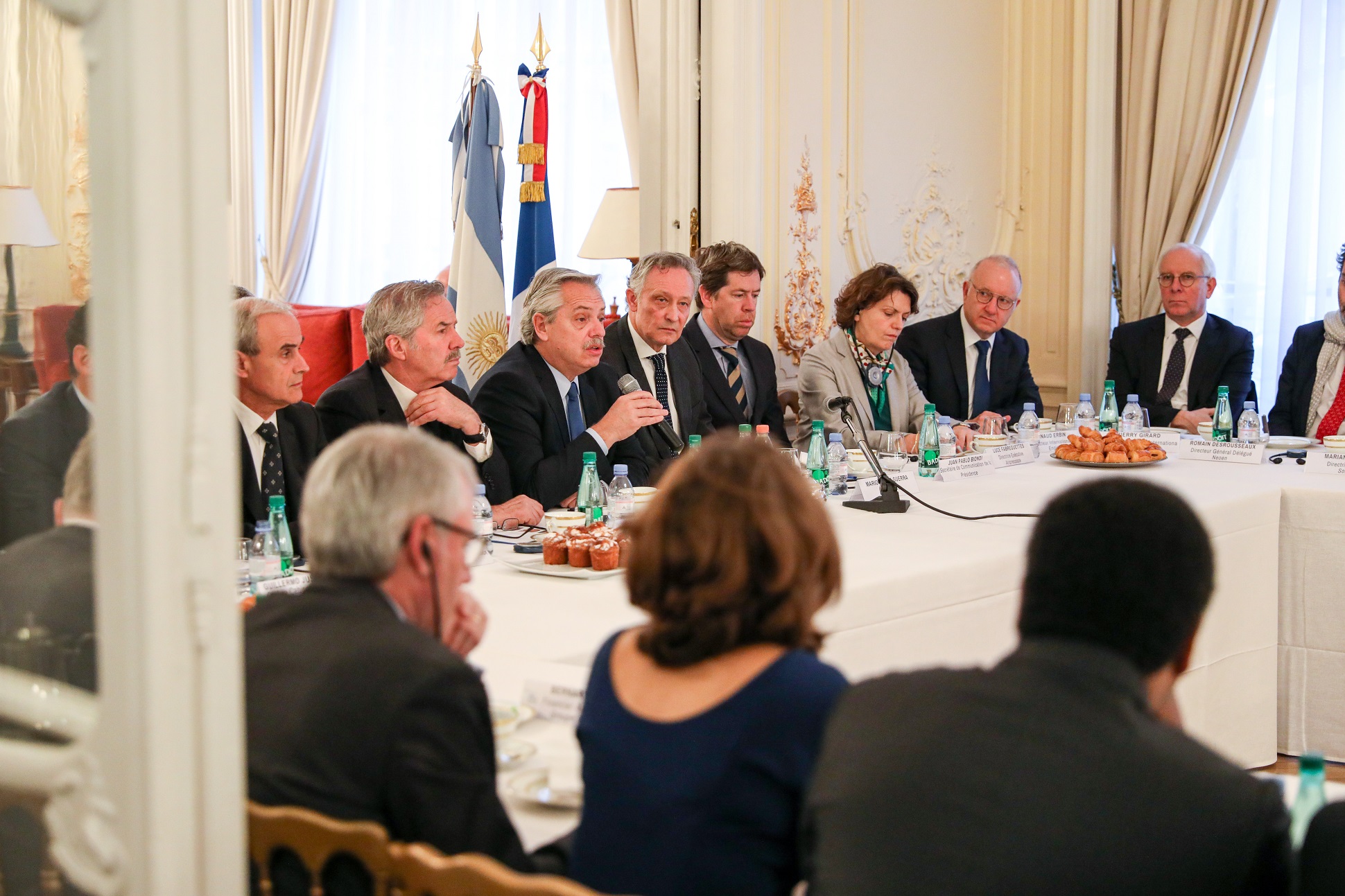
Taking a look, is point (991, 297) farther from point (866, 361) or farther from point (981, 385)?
point (866, 361)

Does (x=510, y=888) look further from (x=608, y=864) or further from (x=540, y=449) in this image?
(x=540, y=449)

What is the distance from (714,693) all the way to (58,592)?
62cm

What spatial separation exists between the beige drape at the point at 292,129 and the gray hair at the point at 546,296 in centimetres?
386

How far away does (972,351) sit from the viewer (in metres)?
5.32

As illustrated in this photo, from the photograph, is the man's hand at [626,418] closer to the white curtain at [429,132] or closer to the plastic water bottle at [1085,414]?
the plastic water bottle at [1085,414]

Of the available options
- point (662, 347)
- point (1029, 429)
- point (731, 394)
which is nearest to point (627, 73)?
point (731, 394)

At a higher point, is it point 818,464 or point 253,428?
point 253,428

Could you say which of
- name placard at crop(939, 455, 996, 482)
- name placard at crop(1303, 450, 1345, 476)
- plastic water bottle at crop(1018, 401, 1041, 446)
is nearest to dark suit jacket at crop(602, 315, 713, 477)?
name placard at crop(939, 455, 996, 482)

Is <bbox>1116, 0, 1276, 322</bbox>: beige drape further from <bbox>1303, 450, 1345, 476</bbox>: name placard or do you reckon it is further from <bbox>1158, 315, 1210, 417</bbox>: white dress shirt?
<bbox>1303, 450, 1345, 476</bbox>: name placard

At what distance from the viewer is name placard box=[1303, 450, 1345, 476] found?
3946 millimetres

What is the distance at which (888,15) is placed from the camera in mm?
5906

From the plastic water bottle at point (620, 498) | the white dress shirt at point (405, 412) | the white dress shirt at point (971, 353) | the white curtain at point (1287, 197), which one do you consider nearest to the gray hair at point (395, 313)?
the white dress shirt at point (405, 412)

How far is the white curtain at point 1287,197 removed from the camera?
575 centimetres

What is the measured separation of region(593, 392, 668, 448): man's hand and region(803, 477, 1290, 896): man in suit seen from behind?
2371 mm
